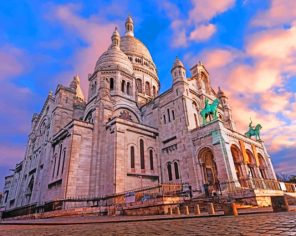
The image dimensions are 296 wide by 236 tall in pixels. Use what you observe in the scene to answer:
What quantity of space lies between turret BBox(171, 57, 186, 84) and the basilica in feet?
0.04

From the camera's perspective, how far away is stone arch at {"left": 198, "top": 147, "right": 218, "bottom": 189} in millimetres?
23047

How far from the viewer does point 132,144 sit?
25.8m

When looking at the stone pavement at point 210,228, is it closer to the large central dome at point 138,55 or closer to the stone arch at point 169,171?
the stone arch at point 169,171

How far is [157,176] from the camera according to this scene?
2628 centimetres

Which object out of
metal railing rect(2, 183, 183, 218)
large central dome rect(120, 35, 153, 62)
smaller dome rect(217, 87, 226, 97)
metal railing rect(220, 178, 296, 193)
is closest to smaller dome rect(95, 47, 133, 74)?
large central dome rect(120, 35, 153, 62)

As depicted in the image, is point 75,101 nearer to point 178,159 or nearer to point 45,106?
point 45,106

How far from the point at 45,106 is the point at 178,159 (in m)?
25.9

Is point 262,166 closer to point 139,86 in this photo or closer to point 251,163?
point 251,163

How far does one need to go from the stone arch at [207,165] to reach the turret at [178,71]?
1050 cm

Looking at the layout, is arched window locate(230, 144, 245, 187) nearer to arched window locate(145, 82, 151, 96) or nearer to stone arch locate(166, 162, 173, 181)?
stone arch locate(166, 162, 173, 181)

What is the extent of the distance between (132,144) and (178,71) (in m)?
12.0

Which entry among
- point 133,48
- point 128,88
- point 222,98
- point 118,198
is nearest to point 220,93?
point 222,98

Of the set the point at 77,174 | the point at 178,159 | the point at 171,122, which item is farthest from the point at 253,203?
the point at 77,174

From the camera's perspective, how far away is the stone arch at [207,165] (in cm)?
2305
